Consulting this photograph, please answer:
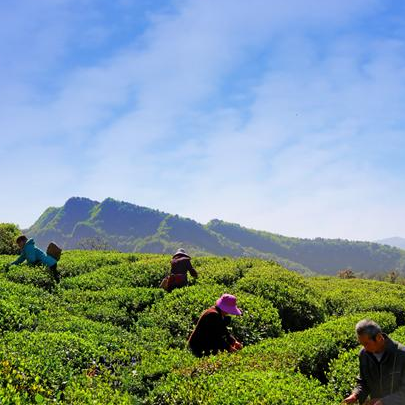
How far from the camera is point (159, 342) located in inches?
392

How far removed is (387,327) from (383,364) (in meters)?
8.10


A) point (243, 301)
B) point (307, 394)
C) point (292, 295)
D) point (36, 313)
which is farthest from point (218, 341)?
point (292, 295)

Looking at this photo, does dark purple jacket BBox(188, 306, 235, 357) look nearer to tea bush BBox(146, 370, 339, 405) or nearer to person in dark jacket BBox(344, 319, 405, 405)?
tea bush BBox(146, 370, 339, 405)

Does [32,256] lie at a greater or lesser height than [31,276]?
greater

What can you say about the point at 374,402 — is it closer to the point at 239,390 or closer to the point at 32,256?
the point at 239,390

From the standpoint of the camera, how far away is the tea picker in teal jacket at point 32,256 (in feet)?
48.6

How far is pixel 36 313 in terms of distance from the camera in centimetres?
1033

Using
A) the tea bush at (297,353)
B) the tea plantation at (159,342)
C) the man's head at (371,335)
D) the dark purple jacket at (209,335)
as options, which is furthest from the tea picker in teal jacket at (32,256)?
the man's head at (371,335)

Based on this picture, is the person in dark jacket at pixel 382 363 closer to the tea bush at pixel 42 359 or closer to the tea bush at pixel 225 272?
the tea bush at pixel 42 359

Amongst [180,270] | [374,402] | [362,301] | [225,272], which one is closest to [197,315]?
[180,270]

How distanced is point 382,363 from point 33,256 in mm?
12388

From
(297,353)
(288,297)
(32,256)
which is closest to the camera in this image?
(297,353)

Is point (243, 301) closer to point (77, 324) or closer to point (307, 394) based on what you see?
point (77, 324)

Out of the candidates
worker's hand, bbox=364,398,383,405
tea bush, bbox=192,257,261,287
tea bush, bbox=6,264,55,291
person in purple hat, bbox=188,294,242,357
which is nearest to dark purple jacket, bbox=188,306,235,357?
person in purple hat, bbox=188,294,242,357
